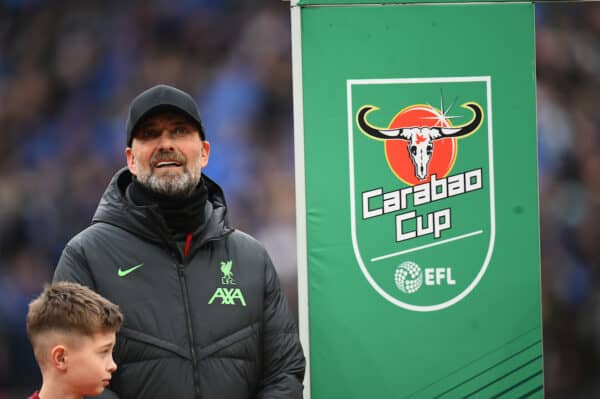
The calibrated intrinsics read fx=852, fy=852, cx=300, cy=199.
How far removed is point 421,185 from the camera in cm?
329

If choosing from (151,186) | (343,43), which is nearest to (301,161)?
(343,43)

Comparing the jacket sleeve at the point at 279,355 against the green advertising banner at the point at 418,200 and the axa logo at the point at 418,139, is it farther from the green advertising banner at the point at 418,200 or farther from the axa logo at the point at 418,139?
the axa logo at the point at 418,139

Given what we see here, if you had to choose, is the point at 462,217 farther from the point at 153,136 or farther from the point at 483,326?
the point at 153,136

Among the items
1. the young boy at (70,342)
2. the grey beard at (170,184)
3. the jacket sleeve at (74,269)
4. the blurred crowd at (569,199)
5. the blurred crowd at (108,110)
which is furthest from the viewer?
the blurred crowd at (569,199)

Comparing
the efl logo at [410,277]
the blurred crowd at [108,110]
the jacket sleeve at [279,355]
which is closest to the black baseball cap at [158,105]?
the jacket sleeve at [279,355]

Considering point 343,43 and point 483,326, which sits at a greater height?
point 343,43

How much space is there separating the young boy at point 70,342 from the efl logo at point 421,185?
1435 mm

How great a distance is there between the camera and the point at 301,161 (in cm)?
325

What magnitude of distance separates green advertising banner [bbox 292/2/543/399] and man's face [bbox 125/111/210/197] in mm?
830

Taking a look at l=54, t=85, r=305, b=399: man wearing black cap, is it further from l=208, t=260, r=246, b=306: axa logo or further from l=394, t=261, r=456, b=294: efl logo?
l=394, t=261, r=456, b=294: efl logo

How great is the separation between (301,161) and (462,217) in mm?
660

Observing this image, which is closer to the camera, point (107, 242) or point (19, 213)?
point (107, 242)

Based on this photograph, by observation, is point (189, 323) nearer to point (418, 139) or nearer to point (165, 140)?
point (165, 140)

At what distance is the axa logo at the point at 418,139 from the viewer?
3.28 meters
